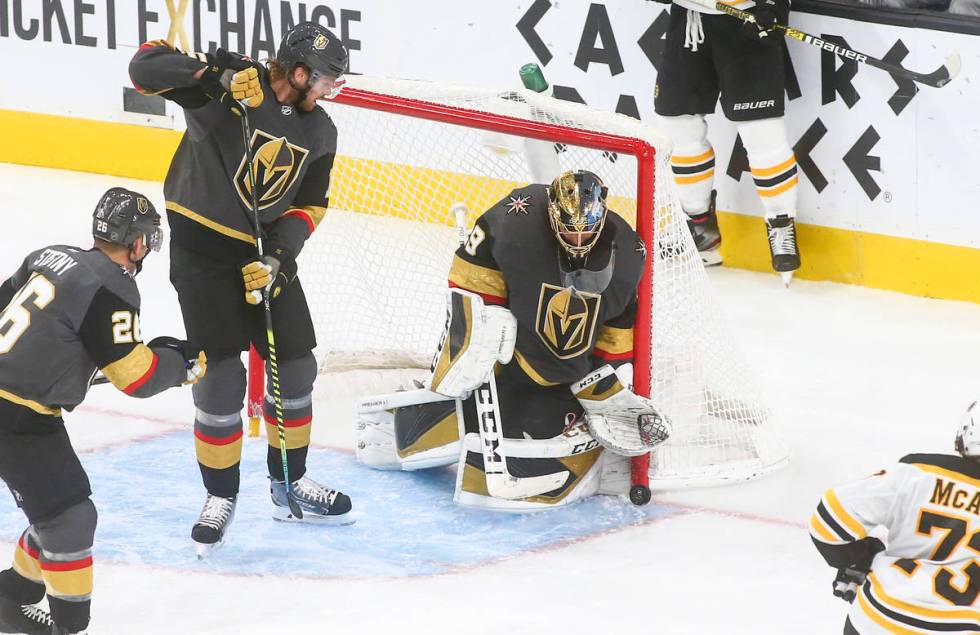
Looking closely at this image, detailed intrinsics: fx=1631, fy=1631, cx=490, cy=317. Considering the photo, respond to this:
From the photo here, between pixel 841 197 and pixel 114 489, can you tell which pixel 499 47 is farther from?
pixel 114 489

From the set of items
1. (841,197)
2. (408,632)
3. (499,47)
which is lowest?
(408,632)

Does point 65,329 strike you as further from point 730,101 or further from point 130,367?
point 730,101

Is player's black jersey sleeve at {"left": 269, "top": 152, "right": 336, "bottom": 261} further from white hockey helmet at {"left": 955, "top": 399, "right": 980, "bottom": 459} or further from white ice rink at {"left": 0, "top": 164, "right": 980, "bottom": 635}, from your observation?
white hockey helmet at {"left": 955, "top": 399, "right": 980, "bottom": 459}

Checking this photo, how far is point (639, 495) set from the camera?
391 centimetres

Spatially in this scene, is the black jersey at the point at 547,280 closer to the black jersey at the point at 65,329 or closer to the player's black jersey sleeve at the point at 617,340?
the player's black jersey sleeve at the point at 617,340

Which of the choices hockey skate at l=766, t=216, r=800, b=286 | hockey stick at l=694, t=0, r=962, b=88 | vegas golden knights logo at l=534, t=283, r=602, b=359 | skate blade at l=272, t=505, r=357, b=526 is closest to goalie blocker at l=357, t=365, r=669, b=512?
vegas golden knights logo at l=534, t=283, r=602, b=359

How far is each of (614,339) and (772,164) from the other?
1.86 m

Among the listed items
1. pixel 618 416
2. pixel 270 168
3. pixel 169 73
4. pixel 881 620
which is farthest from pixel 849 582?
pixel 169 73

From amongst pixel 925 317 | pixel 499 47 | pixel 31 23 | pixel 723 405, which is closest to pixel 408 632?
pixel 723 405

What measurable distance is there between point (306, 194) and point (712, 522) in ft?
3.99

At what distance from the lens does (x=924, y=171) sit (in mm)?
5426

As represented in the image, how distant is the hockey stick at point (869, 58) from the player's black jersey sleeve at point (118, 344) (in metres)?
3.00

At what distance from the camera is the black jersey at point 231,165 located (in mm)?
3436

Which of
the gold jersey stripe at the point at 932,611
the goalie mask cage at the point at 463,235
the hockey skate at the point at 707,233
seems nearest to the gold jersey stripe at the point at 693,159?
the hockey skate at the point at 707,233
